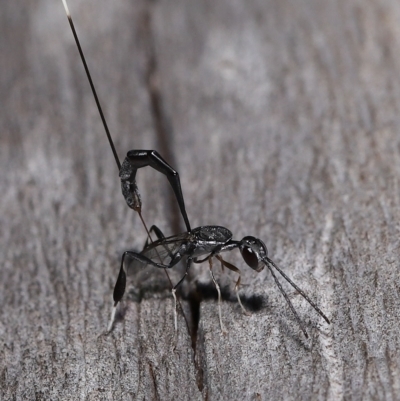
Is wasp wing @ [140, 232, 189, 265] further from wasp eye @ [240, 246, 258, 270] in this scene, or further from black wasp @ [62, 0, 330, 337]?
wasp eye @ [240, 246, 258, 270]

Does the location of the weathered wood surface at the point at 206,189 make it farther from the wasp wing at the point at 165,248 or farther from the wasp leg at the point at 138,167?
the wasp leg at the point at 138,167

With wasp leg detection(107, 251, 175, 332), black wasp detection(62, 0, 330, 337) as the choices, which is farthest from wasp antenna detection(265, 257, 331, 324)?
wasp leg detection(107, 251, 175, 332)

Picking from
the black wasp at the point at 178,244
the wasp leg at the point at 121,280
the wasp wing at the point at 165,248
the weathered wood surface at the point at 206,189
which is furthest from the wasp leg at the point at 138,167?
the weathered wood surface at the point at 206,189

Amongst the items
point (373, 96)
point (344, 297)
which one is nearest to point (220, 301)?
point (344, 297)

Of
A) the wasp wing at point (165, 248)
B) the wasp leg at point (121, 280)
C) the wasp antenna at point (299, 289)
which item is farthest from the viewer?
the wasp wing at point (165, 248)

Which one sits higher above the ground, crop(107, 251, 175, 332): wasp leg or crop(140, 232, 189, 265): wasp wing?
crop(140, 232, 189, 265): wasp wing

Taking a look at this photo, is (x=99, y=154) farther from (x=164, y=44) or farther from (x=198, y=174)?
(x=164, y=44)
